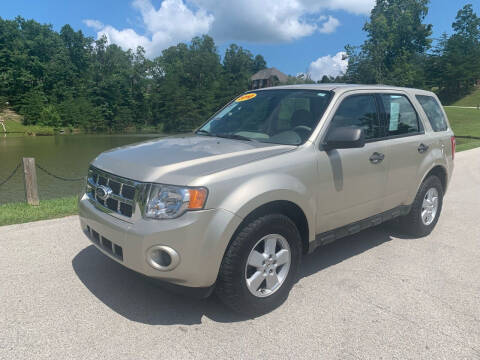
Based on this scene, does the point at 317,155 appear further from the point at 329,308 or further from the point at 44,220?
the point at 44,220

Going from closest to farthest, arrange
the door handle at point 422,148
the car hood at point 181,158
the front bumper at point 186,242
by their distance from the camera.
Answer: the front bumper at point 186,242, the car hood at point 181,158, the door handle at point 422,148

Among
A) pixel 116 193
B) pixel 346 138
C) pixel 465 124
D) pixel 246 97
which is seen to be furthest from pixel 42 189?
pixel 465 124

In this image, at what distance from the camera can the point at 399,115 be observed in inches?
185

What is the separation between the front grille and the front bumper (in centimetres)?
14

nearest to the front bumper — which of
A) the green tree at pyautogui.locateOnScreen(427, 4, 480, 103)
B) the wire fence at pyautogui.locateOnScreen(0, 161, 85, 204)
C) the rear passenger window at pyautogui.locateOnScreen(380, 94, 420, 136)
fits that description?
the rear passenger window at pyautogui.locateOnScreen(380, 94, 420, 136)

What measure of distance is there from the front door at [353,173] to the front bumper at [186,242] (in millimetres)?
1146

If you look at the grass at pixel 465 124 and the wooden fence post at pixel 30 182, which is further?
the grass at pixel 465 124

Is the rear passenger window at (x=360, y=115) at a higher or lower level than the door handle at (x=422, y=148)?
higher

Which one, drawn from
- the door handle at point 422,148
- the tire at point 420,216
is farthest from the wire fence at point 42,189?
the door handle at point 422,148

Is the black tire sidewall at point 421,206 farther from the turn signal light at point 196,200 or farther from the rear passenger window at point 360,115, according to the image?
the turn signal light at point 196,200

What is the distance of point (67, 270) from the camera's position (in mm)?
4062

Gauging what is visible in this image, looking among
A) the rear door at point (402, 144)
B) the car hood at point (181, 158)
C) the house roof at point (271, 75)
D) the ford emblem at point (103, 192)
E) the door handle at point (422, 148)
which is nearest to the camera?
the car hood at point (181, 158)

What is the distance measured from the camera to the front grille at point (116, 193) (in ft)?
9.80

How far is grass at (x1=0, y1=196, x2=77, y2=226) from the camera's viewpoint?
584cm
